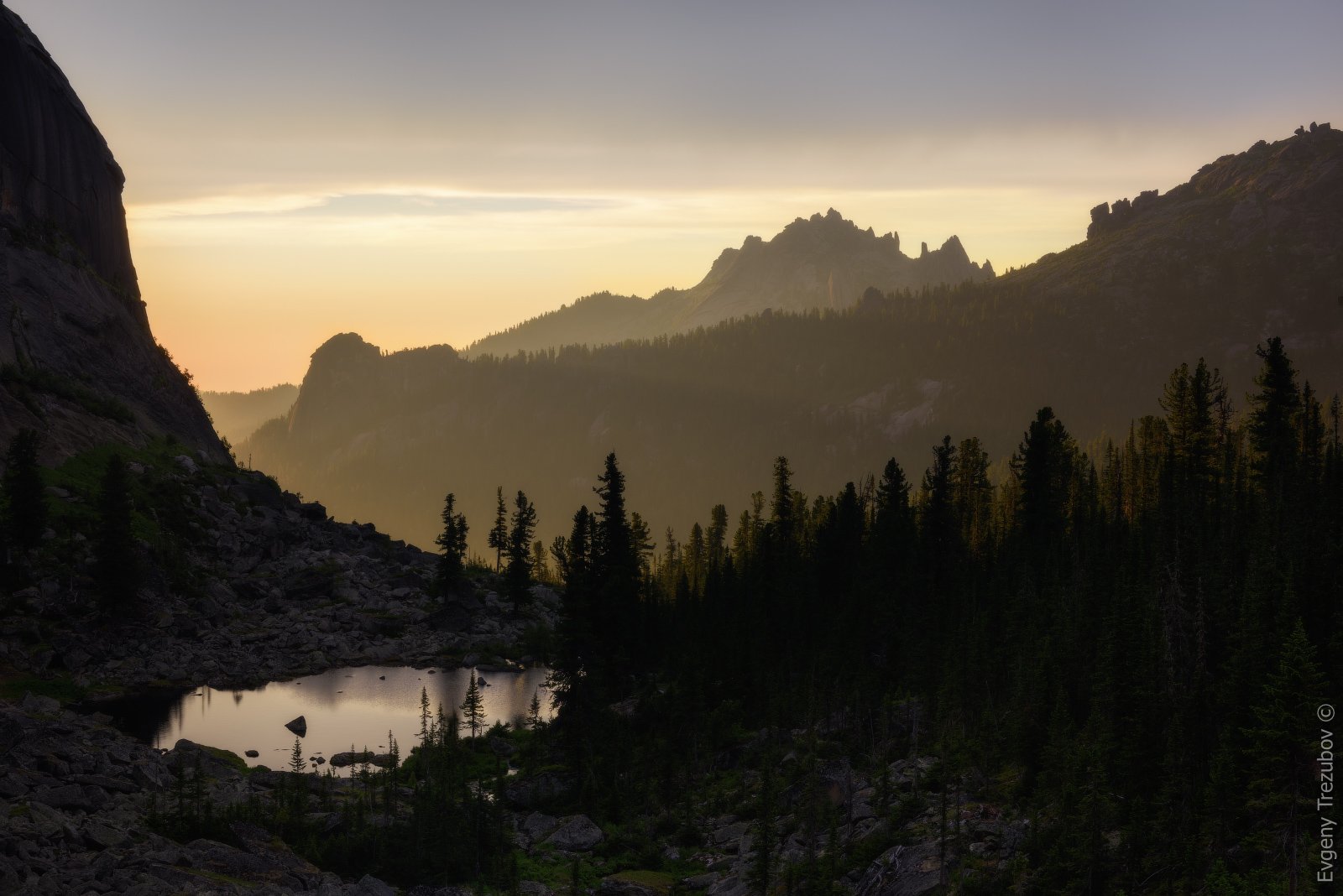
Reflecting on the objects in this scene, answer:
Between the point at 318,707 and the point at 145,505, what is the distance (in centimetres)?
3914

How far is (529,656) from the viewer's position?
117438mm

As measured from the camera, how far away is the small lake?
249 feet

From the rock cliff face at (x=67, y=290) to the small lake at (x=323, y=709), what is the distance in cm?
4071

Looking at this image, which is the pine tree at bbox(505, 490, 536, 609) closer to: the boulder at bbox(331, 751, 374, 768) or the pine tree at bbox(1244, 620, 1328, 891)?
the boulder at bbox(331, 751, 374, 768)

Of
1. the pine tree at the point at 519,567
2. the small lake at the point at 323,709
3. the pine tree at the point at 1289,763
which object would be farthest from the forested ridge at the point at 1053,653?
the pine tree at the point at 519,567

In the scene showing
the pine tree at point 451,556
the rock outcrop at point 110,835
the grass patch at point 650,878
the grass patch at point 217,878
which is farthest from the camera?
the pine tree at point 451,556

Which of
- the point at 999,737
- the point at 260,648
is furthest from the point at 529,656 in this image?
the point at 999,737

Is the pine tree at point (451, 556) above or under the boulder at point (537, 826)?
above

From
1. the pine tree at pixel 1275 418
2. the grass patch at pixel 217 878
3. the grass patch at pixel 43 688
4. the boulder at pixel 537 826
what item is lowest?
the boulder at pixel 537 826

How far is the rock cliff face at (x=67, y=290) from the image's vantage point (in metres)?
125

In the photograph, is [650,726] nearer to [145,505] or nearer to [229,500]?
[145,505]

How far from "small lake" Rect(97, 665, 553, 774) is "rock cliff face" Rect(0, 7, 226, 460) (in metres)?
40.7

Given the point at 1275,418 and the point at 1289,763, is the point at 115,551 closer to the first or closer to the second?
the point at 1289,763

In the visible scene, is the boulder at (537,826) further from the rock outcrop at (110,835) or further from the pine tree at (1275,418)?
the pine tree at (1275,418)
